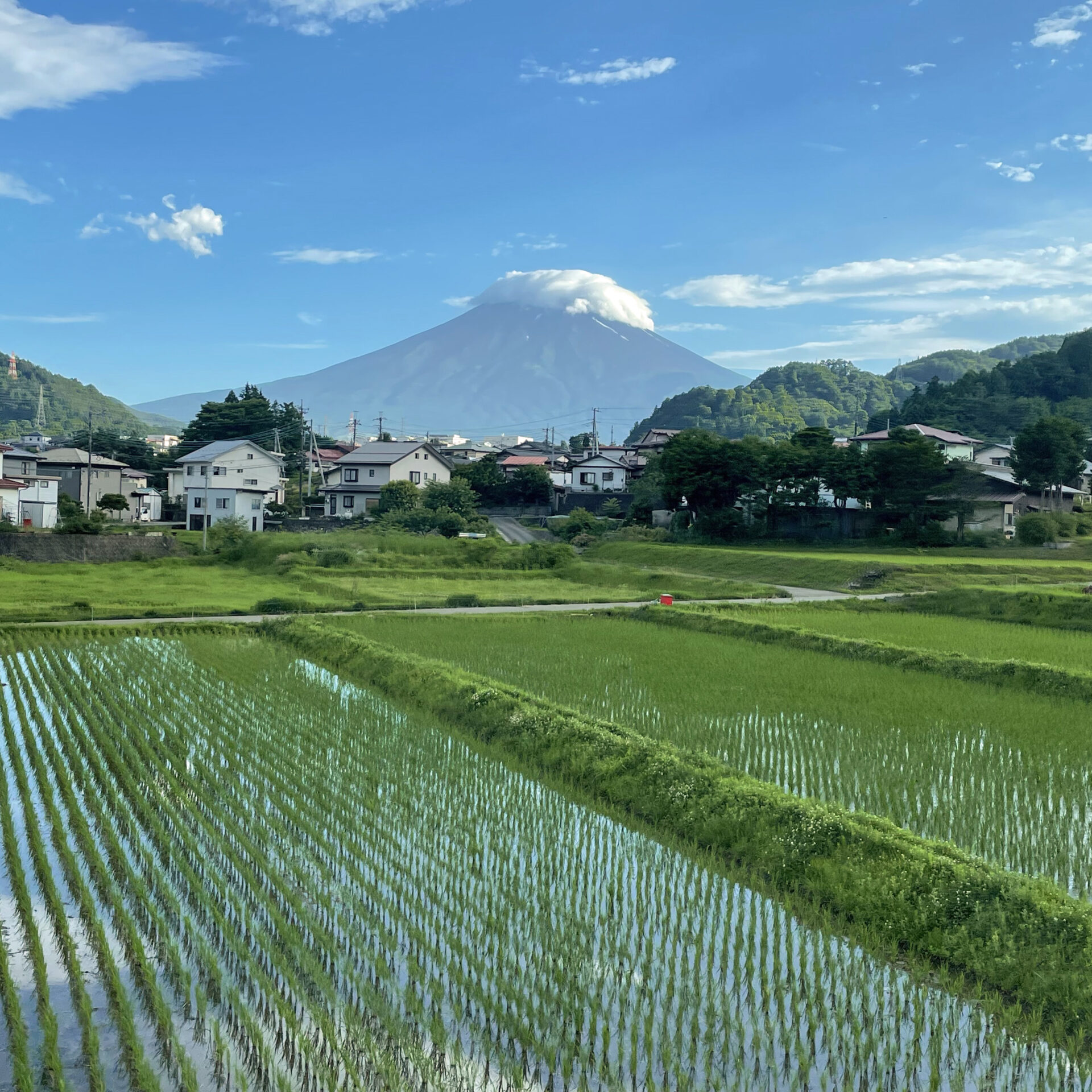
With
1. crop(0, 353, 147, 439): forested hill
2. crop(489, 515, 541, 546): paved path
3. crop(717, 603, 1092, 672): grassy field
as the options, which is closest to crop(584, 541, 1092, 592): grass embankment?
crop(717, 603, 1092, 672): grassy field

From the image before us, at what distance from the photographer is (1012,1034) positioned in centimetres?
423

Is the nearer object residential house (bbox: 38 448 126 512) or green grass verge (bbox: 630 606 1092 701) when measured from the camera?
green grass verge (bbox: 630 606 1092 701)

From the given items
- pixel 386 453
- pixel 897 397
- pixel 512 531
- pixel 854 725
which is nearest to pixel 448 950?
pixel 854 725

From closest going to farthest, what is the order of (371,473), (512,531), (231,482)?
(512,531), (231,482), (371,473)

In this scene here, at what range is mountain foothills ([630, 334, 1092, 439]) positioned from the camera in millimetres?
67250

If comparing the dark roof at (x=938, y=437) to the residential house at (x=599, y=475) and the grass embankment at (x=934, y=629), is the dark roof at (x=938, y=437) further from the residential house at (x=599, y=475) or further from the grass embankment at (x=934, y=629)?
the grass embankment at (x=934, y=629)

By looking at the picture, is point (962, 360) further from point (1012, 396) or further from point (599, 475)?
point (599, 475)

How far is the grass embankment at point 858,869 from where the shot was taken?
4.65 meters

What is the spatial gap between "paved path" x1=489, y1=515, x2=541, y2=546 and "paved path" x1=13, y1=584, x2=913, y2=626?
59.2 ft

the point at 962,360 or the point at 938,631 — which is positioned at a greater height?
the point at 962,360

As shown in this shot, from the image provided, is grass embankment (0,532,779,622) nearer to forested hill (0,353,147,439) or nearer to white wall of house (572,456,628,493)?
white wall of house (572,456,628,493)

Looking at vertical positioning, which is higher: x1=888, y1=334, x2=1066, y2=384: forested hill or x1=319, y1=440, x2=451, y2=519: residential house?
x1=888, y1=334, x2=1066, y2=384: forested hill

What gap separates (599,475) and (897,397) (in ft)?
243

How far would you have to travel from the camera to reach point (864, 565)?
95.6 ft
